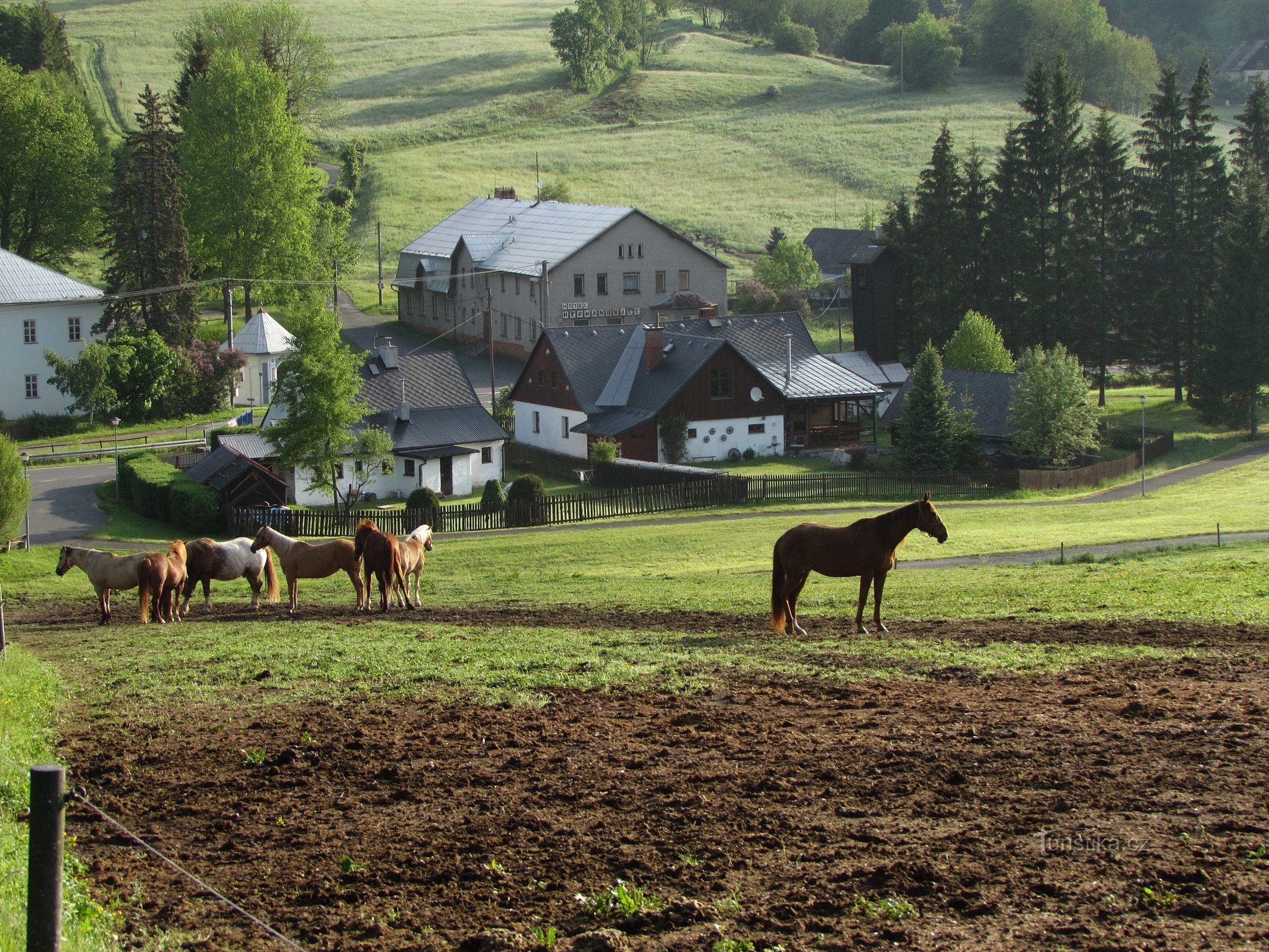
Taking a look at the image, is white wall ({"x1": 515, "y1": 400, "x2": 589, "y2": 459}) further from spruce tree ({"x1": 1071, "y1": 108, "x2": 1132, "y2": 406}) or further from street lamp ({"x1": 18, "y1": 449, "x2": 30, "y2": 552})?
spruce tree ({"x1": 1071, "y1": 108, "x2": 1132, "y2": 406})

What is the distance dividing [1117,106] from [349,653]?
171 m

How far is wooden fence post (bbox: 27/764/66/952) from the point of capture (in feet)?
21.2

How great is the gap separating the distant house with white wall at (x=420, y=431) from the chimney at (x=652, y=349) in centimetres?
966

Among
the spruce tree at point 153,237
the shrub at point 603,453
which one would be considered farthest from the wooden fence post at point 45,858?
the spruce tree at point 153,237

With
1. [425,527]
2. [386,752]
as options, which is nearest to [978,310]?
[425,527]

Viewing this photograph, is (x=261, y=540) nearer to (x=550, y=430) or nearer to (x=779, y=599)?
(x=779, y=599)

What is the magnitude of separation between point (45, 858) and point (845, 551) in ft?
48.9

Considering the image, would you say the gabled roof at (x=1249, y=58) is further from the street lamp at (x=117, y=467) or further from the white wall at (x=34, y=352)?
the street lamp at (x=117, y=467)

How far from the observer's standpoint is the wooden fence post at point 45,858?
6.47 m

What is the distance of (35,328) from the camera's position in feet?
236

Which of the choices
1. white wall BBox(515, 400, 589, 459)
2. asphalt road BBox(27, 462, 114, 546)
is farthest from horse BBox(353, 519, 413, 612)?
white wall BBox(515, 400, 589, 459)

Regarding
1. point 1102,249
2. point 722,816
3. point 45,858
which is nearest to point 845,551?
point 722,816

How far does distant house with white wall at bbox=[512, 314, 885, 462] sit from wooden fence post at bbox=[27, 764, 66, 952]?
2273 inches

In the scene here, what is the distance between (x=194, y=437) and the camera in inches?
2608
